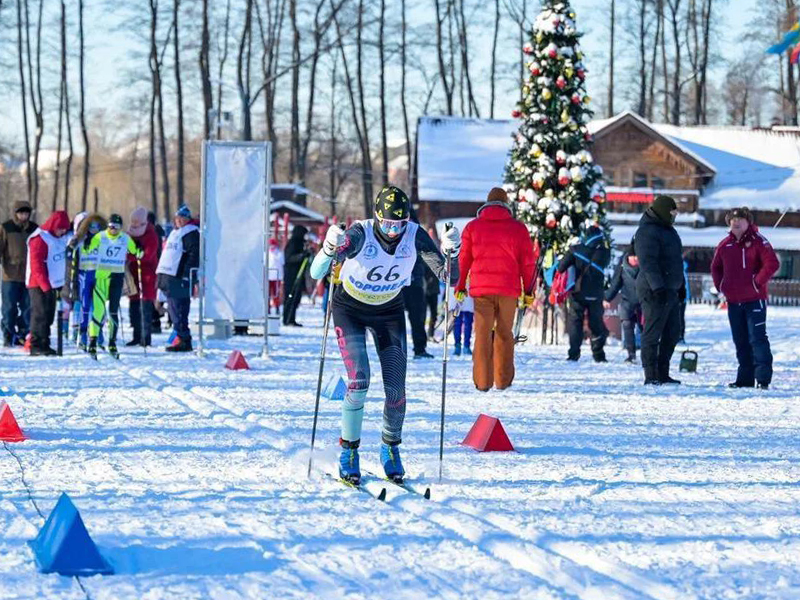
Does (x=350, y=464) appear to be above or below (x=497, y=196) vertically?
below

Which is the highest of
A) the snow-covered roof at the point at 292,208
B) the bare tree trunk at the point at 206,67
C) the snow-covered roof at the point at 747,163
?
the bare tree trunk at the point at 206,67

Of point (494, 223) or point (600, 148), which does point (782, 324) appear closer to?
point (494, 223)

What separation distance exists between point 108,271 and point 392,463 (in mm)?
9351

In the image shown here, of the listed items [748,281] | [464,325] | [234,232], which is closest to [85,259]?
[234,232]

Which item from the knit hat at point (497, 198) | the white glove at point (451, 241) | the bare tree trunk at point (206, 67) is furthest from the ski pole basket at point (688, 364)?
the bare tree trunk at point (206, 67)

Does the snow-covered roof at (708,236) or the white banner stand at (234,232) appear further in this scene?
the snow-covered roof at (708,236)

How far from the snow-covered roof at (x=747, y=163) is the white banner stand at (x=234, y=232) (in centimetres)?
3716

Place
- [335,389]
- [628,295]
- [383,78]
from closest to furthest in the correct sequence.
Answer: [335,389] → [628,295] → [383,78]

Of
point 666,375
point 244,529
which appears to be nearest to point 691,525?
point 244,529

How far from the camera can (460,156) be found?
53594 millimetres

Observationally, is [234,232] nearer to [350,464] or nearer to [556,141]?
[350,464]

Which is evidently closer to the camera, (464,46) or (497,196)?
(497,196)

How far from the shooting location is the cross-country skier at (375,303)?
7.46m

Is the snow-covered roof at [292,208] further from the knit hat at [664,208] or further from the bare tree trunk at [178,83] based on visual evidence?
the knit hat at [664,208]
